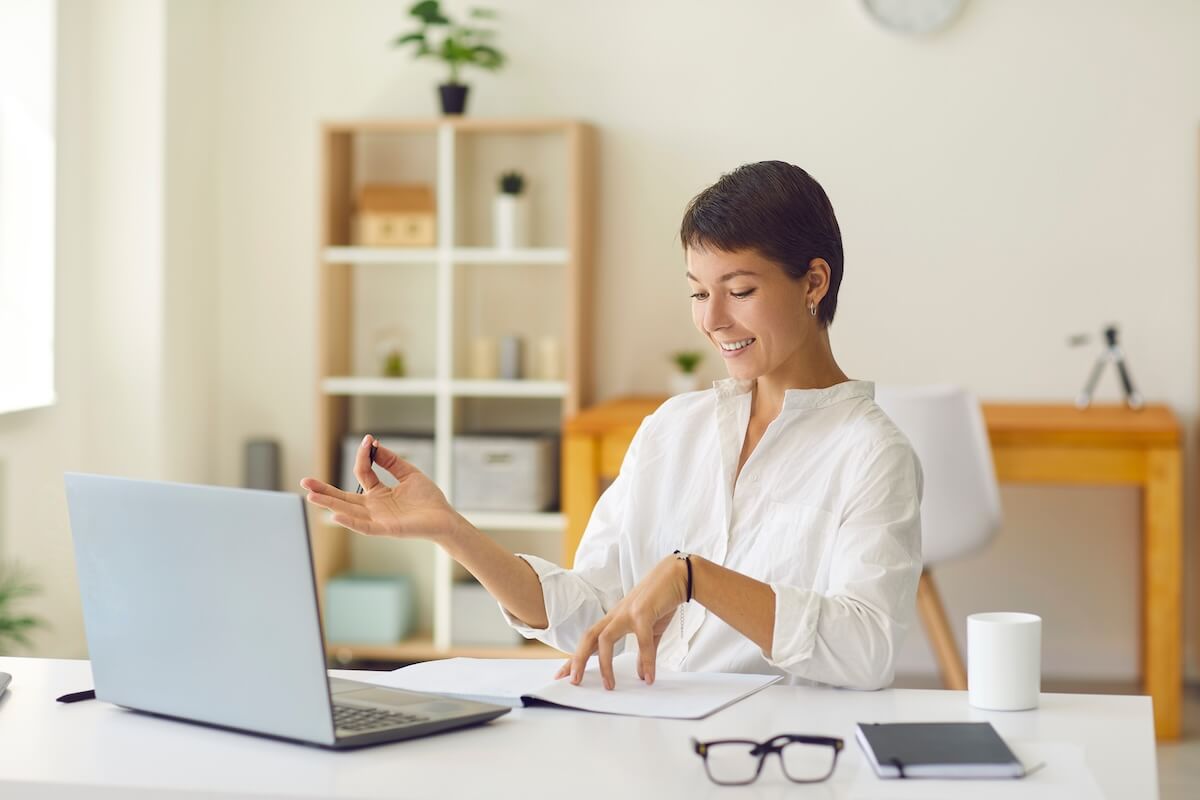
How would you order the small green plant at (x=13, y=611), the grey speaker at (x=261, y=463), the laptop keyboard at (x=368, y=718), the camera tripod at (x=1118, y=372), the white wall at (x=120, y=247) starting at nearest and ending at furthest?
the laptop keyboard at (x=368, y=718), the small green plant at (x=13, y=611), the camera tripod at (x=1118, y=372), the white wall at (x=120, y=247), the grey speaker at (x=261, y=463)

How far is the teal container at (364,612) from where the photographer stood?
3.92 meters

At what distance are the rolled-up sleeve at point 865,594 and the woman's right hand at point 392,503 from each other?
A: 367mm

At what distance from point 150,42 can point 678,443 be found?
8.61 ft

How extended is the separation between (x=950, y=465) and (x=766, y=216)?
5.48 ft

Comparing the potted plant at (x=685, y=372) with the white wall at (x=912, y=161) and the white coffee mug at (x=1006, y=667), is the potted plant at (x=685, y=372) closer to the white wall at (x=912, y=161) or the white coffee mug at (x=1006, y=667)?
the white wall at (x=912, y=161)

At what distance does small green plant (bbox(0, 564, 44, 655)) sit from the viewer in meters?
3.11

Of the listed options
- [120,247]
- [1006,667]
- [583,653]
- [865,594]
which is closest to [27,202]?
[120,247]

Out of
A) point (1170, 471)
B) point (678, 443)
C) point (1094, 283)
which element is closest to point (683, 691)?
point (678, 443)

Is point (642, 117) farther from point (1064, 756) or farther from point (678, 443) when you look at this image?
point (1064, 756)

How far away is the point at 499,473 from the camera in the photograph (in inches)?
149

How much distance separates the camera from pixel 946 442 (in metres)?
3.13

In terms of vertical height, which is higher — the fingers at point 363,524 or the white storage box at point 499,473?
the fingers at point 363,524

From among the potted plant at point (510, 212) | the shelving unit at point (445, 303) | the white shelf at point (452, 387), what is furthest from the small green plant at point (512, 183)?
the white shelf at point (452, 387)

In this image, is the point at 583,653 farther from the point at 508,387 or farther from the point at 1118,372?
the point at 1118,372
